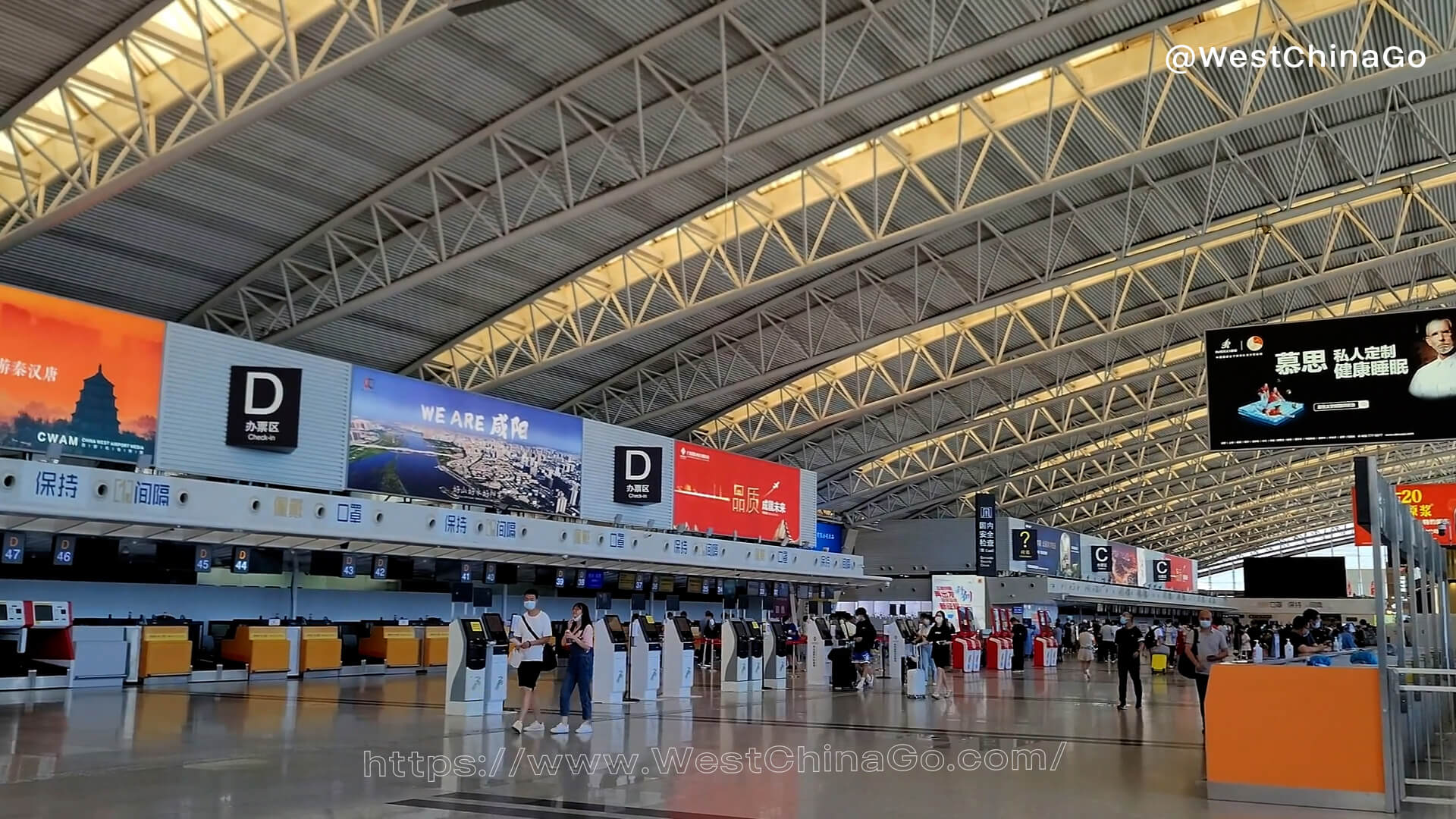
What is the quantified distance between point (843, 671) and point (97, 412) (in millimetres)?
13462

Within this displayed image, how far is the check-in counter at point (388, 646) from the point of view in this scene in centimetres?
2342

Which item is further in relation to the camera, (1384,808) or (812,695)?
(812,695)

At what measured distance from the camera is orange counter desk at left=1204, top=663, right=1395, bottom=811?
8.83 meters

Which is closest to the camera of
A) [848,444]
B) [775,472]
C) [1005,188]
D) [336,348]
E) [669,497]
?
[1005,188]

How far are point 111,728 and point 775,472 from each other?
23691 millimetres

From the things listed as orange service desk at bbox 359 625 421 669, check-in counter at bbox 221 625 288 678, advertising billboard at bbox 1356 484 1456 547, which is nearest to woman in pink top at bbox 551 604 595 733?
check-in counter at bbox 221 625 288 678

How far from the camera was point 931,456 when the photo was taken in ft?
152

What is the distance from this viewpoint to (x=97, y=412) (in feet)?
56.6

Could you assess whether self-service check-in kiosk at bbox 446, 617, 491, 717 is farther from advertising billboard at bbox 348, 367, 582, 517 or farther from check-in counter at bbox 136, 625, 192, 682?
advertising billboard at bbox 348, 367, 582, 517

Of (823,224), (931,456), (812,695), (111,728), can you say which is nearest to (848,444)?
(931,456)

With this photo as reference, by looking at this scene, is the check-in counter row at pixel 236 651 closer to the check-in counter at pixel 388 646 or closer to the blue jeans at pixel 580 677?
the check-in counter at pixel 388 646

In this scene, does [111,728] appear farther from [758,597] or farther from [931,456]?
[931,456]

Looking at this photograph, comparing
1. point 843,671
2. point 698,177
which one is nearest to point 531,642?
point 843,671

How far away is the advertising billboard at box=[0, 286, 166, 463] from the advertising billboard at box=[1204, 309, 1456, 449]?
1558cm
